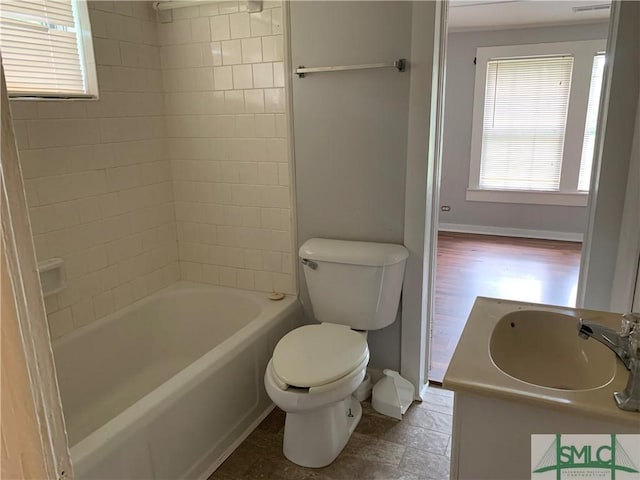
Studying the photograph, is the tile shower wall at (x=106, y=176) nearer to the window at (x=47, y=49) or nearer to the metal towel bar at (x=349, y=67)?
the window at (x=47, y=49)

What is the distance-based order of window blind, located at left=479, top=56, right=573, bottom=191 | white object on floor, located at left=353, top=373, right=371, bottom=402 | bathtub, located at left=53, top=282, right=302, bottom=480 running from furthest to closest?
1. window blind, located at left=479, top=56, right=573, bottom=191
2. white object on floor, located at left=353, top=373, right=371, bottom=402
3. bathtub, located at left=53, top=282, right=302, bottom=480

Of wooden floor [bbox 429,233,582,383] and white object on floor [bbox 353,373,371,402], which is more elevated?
white object on floor [bbox 353,373,371,402]

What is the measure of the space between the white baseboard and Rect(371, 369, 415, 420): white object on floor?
381 centimetres

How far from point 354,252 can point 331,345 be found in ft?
1.51

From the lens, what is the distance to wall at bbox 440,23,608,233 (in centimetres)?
529

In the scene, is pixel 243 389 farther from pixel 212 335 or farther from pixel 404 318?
pixel 404 318

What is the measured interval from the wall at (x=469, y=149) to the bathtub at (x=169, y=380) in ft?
12.7

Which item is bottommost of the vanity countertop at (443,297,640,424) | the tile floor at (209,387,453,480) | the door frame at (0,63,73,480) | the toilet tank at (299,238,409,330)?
the tile floor at (209,387,453,480)

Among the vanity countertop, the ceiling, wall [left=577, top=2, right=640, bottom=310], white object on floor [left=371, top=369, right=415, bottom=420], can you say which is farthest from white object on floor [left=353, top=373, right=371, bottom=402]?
the ceiling

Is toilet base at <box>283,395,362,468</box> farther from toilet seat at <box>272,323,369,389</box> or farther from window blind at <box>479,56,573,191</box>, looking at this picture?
window blind at <box>479,56,573,191</box>

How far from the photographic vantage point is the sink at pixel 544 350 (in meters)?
1.36

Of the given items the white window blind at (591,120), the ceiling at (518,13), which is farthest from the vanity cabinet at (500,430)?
the white window blind at (591,120)

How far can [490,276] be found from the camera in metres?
4.41

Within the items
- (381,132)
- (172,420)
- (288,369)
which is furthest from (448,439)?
(381,132)
